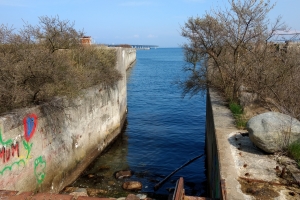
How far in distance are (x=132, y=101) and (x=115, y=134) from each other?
31.5ft

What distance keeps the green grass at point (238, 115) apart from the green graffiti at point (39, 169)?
212 inches

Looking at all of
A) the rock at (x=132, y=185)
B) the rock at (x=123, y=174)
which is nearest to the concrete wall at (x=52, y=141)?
the rock at (x=123, y=174)

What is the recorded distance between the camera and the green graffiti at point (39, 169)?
7345 mm

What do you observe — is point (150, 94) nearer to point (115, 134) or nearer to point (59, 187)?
point (115, 134)

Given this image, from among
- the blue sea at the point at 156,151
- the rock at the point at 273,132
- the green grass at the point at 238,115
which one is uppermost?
the rock at the point at 273,132

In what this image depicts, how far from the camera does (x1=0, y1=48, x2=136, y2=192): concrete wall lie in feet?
20.9

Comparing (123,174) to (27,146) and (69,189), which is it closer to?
(69,189)

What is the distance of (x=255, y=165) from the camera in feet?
17.0

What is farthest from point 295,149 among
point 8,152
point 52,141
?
point 52,141

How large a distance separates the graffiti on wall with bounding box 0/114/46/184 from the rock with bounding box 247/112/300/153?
207 inches

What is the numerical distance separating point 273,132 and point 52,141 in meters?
6.03

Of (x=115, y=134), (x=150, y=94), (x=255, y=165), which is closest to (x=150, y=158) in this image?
(x=115, y=134)

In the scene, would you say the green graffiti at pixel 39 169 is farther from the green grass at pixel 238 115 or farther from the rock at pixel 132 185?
the green grass at pixel 238 115

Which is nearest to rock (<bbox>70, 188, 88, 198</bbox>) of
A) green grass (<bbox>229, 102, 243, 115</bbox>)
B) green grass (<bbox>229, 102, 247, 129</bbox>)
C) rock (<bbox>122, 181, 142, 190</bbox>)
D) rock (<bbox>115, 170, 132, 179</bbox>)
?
rock (<bbox>122, 181, 142, 190</bbox>)
